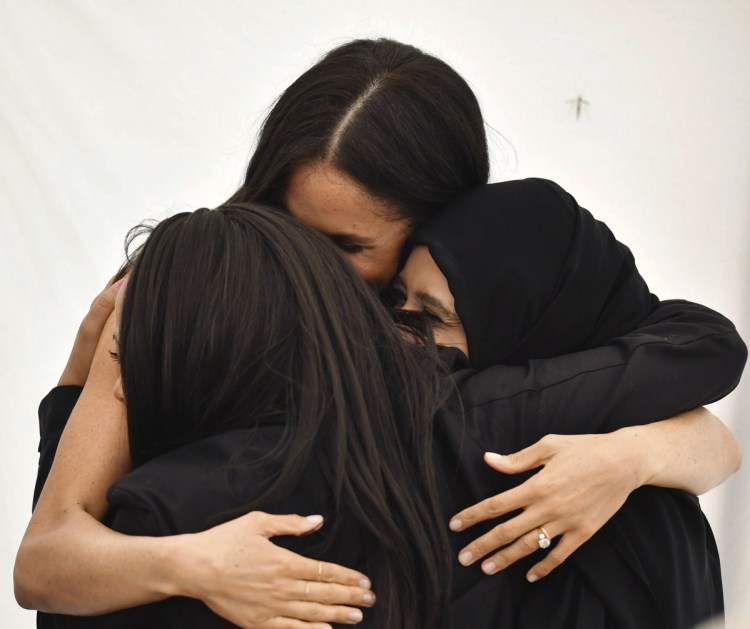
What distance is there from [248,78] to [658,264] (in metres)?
1.06

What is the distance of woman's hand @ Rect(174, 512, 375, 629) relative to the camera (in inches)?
44.6

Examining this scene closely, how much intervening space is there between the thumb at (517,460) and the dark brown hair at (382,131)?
59 centimetres

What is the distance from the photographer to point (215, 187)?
2.44m

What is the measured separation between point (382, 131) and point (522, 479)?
2.11 feet

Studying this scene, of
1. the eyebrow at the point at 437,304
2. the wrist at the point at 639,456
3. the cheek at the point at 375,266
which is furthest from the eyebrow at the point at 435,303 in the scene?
the wrist at the point at 639,456

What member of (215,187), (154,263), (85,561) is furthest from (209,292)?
(215,187)

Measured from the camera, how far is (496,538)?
4.07 feet

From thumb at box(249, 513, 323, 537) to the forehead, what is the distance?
2.10 ft

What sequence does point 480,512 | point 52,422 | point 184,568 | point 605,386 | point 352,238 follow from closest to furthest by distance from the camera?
point 184,568 → point 480,512 → point 605,386 → point 52,422 → point 352,238

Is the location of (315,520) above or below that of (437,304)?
below

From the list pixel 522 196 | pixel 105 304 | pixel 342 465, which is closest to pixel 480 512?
pixel 342 465

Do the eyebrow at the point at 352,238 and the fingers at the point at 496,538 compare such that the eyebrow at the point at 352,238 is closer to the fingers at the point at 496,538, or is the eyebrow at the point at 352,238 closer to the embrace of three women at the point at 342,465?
the embrace of three women at the point at 342,465

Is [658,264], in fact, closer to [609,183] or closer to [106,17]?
[609,183]

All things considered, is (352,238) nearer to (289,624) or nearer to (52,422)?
(52,422)
